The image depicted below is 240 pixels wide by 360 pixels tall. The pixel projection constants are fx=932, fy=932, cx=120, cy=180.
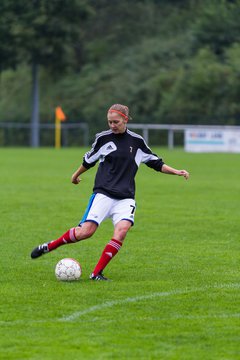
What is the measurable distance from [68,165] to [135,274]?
2232 centimetres

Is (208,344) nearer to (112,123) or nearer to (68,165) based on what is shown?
(112,123)

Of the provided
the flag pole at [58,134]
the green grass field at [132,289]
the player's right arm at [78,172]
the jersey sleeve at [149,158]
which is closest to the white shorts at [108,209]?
the player's right arm at [78,172]

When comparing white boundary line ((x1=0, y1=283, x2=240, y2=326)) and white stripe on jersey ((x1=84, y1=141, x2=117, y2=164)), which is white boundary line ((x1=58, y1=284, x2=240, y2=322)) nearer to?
white boundary line ((x1=0, y1=283, x2=240, y2=326))

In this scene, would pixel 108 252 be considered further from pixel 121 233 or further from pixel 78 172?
pixel 78 172

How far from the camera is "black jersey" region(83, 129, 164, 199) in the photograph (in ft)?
31.0

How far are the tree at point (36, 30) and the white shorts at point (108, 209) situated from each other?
46.2 meters

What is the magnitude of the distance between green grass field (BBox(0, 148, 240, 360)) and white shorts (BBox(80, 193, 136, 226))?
0.63 m

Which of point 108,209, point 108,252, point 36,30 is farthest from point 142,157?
point 36,30

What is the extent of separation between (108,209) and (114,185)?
0.82 feet

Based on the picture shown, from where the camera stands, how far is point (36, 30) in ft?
187

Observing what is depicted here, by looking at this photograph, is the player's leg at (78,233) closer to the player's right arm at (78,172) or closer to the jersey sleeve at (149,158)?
the player's right arm at (78,172)

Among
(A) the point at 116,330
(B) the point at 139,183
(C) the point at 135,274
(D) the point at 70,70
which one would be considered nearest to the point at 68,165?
(B) the point at 139,183

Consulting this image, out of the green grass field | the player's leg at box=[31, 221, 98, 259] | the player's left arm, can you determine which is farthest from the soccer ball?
the player's left arm

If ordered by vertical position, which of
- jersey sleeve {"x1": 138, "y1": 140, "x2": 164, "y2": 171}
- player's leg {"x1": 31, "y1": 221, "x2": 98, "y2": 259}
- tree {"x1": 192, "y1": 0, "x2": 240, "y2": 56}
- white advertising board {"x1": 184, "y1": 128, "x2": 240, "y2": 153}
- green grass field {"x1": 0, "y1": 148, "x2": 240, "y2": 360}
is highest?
tree {"x1": 192, "y1": 0, "x2": 240, "y2": 56}
